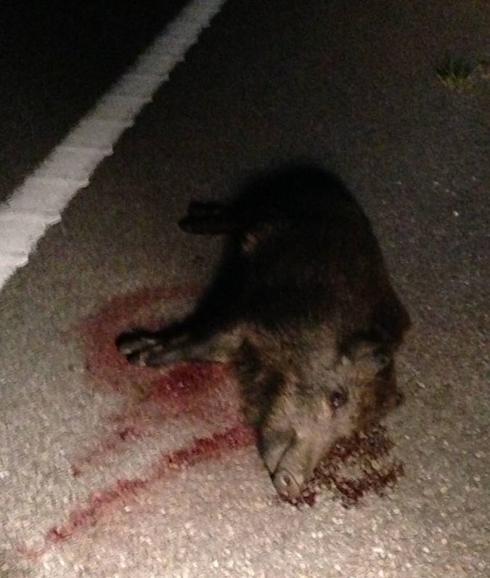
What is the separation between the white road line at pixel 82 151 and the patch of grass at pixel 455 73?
1.31m

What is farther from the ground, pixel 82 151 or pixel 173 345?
pixel 82 151

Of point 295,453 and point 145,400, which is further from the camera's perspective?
point 145,400

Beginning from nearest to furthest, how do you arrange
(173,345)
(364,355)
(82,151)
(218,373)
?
(364,355), (173,345), (218,373), (82,151)

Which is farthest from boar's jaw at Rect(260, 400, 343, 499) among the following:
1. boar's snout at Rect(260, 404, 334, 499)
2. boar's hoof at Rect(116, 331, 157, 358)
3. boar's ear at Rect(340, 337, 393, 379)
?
boar's hoof at Rect(116, 331, 157, 358)

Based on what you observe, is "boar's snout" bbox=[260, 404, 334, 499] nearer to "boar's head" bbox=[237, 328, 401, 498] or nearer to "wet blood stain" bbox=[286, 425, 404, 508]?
"boar's head" bbox=[237, 328, 401, 498]

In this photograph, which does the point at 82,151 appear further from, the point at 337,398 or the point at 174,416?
the point at 337,398

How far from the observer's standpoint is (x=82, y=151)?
141 inches

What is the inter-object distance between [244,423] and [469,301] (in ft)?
4.02

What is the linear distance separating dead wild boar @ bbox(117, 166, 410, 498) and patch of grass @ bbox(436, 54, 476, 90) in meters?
1.52

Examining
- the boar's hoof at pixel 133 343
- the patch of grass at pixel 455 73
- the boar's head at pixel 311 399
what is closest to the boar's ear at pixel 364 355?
the boar's head at pixel 311 399

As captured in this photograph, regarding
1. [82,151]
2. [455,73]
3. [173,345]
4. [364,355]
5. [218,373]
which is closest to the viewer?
[364,355]

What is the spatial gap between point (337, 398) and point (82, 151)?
1.69 meters

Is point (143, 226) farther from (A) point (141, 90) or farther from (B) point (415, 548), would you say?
(B) point (415, 548)

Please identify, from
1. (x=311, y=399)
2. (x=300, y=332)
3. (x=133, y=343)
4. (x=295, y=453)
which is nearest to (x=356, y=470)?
(x=295, y=453)
